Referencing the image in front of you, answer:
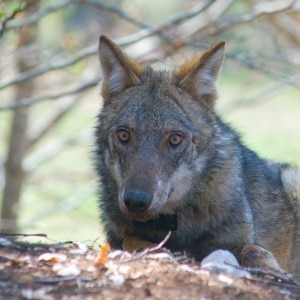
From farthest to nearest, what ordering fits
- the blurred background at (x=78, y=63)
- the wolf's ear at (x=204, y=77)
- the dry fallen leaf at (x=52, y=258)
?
1. the blurred background at (x=78, y=63)
2. the wolf's ear at (x=204, y=77)
3. the dry fallen leaf at (x=52, y=258)

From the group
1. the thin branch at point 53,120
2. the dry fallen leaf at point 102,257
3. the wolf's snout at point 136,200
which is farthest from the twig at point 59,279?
the thin branch at point 53,120

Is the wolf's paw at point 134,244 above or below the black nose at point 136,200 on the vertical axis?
below

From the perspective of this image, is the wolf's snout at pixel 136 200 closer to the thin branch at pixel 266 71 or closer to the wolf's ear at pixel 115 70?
the wolf's ear at pixel 115 70

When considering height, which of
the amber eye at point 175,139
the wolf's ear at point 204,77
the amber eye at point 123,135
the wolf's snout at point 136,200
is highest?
the wolf's ear at point 204,77

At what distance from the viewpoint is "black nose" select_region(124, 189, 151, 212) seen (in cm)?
648

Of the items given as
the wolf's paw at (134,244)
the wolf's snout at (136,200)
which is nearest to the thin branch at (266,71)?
the wolf's paw at (134,244)

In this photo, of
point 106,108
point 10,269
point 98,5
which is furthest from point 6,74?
point 10,269

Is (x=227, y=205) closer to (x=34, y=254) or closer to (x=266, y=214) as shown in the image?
(x=266, y=214)

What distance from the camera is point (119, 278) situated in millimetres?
Result: 5461

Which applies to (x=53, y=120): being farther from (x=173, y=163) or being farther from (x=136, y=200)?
(x=136, y=200)

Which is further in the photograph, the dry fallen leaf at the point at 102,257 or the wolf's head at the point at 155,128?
the wolf's head at the point at 155,128

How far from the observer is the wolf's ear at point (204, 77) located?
754cm

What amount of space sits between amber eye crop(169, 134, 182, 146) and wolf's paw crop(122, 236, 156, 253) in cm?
85

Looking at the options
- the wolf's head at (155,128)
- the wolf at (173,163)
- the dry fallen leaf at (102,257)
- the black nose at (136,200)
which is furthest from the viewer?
the wolf at (173,163)
